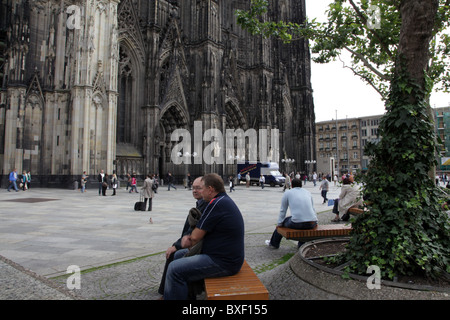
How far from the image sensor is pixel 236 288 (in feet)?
7.41

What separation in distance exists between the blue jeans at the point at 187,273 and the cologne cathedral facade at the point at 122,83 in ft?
59.4

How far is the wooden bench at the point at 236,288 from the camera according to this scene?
216cm

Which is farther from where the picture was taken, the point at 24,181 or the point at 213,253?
the point at 24,181

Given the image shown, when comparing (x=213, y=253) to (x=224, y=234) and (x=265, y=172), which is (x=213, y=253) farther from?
(x=265, y=172)

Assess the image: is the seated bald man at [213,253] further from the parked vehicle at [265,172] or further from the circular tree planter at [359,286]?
the parked vehicle at [265,172]

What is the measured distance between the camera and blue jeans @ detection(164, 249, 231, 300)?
2.51 m

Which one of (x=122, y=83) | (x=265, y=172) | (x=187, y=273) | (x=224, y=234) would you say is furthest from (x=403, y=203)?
(x=265, y=172)

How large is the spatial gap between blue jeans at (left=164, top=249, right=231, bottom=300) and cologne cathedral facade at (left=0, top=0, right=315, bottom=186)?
1811 cm

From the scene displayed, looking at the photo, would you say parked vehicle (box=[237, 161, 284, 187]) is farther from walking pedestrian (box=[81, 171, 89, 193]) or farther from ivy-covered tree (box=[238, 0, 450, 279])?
ivy-covered tree (box=[238, 0, 450, 279])

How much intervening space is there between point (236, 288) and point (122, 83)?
26.1 meters

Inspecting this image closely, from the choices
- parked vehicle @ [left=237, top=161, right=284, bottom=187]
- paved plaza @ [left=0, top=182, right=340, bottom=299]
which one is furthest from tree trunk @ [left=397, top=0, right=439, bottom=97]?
parked vehicle @ [left=237, top=161, right=284, bottom=187]

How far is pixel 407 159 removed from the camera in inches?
110
